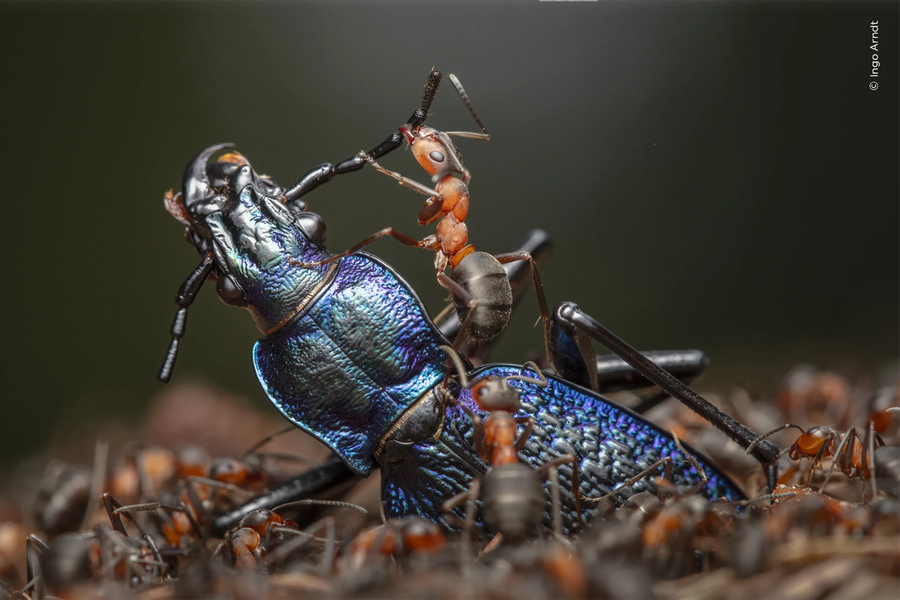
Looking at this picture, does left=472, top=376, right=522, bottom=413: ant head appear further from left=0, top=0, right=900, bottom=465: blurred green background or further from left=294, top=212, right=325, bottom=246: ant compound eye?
left=0, top=0, right=900, bottom=465: blurred green background

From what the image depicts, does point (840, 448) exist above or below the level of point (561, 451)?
above

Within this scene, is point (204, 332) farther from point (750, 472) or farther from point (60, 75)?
point (750, 472)

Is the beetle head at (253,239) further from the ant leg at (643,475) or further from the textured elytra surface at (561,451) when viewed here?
the ant leg at (643,475)

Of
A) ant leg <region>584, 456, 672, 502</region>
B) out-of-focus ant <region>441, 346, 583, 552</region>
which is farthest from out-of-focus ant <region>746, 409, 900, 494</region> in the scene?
out-of-focus ant <region>441, 346, 583, 552</region>

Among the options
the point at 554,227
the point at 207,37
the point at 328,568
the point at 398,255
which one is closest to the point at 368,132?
the point at 398,255

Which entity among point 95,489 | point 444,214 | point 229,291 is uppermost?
point 444,214

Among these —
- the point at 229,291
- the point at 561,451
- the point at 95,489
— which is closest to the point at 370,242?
the point at 229,291

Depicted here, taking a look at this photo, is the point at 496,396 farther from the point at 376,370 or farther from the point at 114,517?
the point at 114,517
